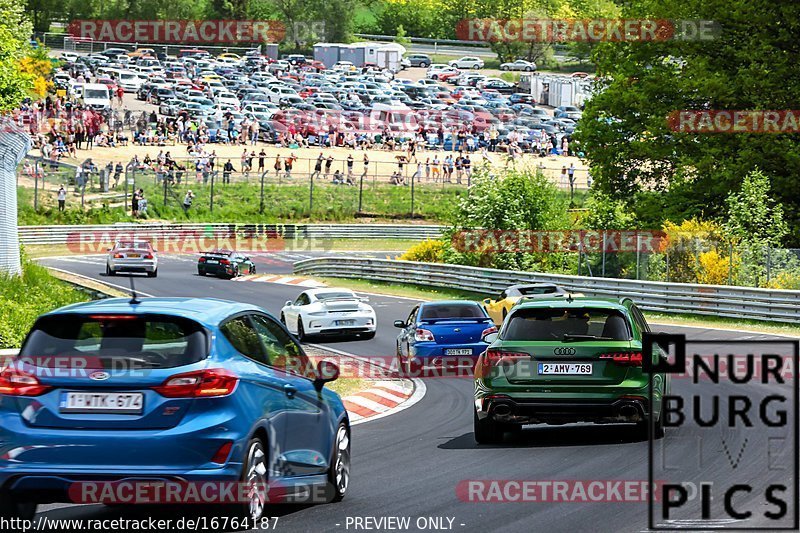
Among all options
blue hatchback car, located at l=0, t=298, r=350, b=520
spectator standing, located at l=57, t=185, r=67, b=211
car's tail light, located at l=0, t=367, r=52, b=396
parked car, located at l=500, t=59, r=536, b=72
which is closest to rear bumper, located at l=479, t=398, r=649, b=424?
blue hatchback car, located at l=0, t=298, r=350, b=520

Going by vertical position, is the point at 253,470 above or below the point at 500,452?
above

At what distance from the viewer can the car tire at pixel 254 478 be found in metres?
8.43

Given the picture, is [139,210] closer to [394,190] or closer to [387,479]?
[394,190]

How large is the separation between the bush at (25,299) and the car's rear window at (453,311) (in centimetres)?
641

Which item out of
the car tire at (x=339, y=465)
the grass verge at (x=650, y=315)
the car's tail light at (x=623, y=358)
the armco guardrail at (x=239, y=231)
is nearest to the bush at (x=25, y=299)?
the car's tail light at (x=623, y=358)

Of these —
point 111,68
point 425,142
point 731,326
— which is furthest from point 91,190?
point 731,326

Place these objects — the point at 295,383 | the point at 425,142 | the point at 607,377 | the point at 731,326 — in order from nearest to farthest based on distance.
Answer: the point at 295,383 → the point at 607,377 → the point at 731,326 → the point at 425,142

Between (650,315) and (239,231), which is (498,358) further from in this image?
(239,231)

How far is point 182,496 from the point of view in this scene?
8.31 meters

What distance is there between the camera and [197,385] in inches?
326

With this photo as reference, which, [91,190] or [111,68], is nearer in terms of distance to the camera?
[91,190]

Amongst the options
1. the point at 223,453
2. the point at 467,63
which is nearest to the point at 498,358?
the point at 223,453

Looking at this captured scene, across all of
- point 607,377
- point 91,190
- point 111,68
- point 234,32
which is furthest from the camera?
point 234,32

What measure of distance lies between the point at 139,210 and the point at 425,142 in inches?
913
